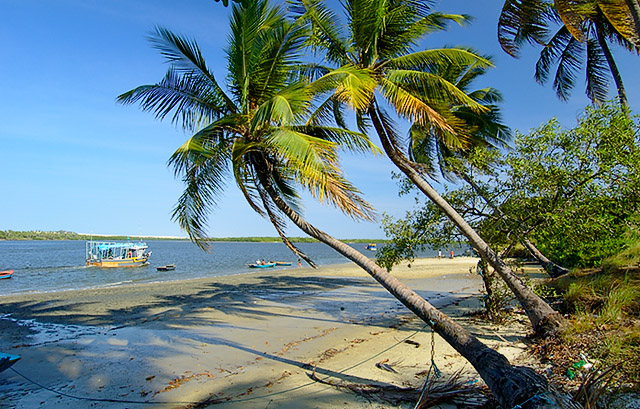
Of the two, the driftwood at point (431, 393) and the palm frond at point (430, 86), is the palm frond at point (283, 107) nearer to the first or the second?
the palm frond at point (430, 86)

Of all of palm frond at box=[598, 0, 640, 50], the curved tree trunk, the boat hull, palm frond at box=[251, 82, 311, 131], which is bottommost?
the boat hull

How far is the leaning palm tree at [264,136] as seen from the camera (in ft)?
17.2

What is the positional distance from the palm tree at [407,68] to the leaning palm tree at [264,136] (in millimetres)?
1133

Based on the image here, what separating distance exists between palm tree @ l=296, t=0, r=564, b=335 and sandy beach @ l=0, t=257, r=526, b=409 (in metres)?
2.10

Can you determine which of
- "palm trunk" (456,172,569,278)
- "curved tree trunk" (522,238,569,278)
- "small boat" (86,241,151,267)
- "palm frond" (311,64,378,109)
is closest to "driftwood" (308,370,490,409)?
"palm trunk" (456,172,569,278)

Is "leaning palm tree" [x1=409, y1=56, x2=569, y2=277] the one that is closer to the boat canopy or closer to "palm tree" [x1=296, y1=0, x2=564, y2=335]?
"palm tree" [x1=296, y1=0, x2=564, y2=335]

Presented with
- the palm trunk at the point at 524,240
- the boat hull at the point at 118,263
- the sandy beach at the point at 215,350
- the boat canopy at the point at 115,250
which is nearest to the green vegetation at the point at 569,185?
the palm trunk at the point at 524,240

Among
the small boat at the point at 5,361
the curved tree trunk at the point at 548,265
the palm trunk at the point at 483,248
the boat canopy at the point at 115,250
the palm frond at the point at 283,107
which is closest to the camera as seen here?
the palm frond at the point at 283,107

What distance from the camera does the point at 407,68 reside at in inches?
311

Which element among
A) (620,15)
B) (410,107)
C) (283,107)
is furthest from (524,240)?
(283,107)

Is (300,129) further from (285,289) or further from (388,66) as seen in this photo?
(285,289)

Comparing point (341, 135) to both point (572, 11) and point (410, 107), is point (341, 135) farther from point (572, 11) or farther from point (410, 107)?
point (572, 11)

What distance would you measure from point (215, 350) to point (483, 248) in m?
6.31

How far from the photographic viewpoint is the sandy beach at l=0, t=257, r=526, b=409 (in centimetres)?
608
